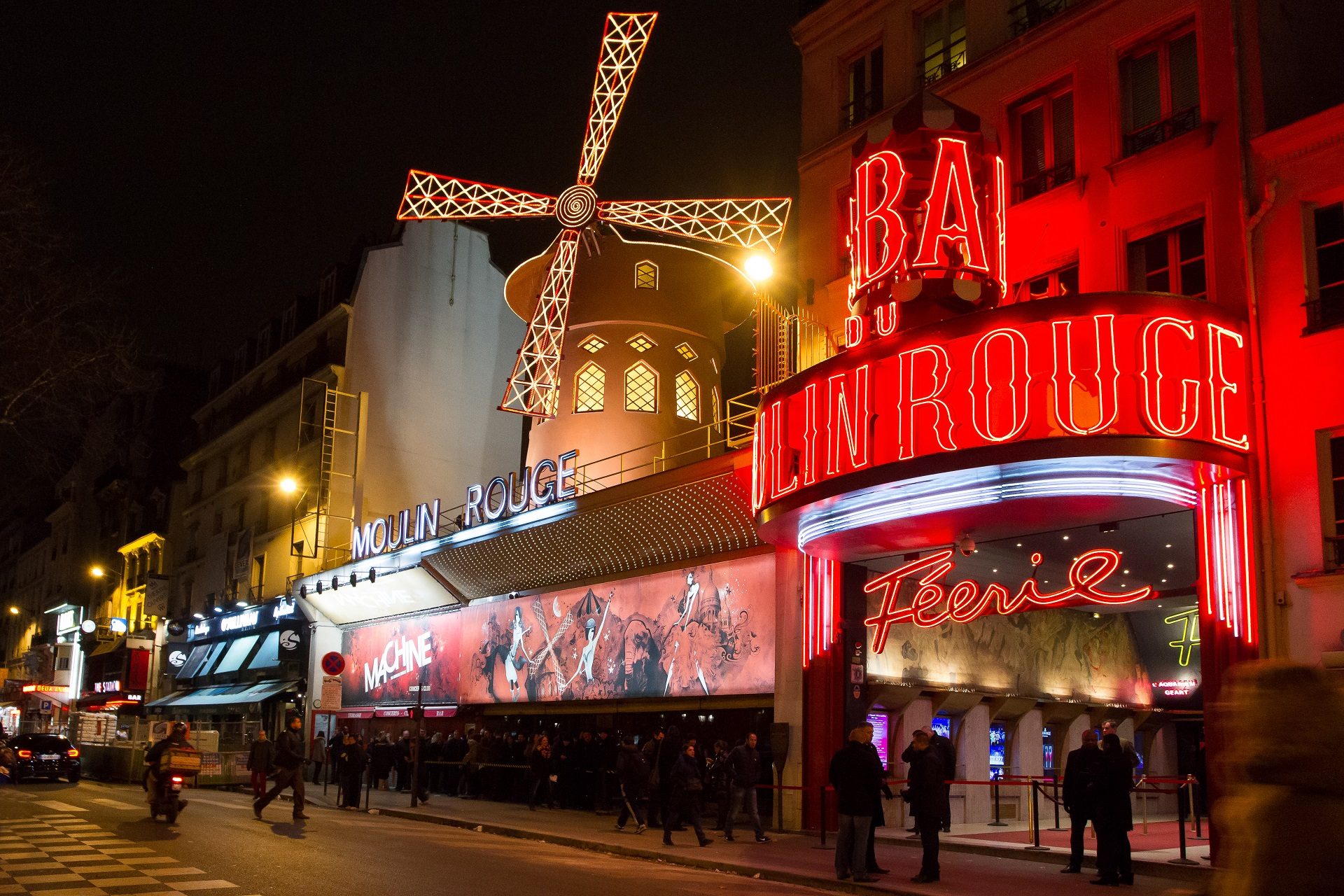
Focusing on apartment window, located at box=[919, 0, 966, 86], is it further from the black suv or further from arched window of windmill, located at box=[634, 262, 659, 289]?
the black suv

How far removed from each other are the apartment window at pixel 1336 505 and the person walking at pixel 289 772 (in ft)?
46.0

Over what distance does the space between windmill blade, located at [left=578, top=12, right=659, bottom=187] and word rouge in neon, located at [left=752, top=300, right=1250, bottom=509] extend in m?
15.8

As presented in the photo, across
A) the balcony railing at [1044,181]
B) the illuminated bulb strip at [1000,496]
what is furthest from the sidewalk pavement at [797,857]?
the balcony railing at [1044,181]

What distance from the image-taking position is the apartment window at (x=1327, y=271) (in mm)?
13922

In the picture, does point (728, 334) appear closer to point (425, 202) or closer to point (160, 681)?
point (425, 202)

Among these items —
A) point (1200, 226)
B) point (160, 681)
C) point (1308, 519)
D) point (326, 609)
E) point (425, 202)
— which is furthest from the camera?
point (160, 681)

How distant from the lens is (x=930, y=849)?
12.7 meters

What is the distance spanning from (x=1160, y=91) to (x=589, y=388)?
50.8ft

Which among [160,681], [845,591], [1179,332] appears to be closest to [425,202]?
[845,591]

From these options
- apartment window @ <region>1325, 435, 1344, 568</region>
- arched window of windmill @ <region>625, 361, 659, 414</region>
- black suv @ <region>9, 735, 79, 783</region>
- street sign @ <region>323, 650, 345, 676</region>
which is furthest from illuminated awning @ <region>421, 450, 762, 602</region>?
black suv @ <region>9, 735, 79, 783</region>

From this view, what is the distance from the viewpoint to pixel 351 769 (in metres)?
22.4

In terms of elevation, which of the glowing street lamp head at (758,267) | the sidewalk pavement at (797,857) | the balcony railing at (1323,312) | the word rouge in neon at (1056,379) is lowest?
the sidewalk pavement at (797,857)

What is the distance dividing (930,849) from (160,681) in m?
43.0

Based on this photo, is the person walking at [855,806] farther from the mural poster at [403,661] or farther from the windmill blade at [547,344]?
the mural poster at [403,661]
